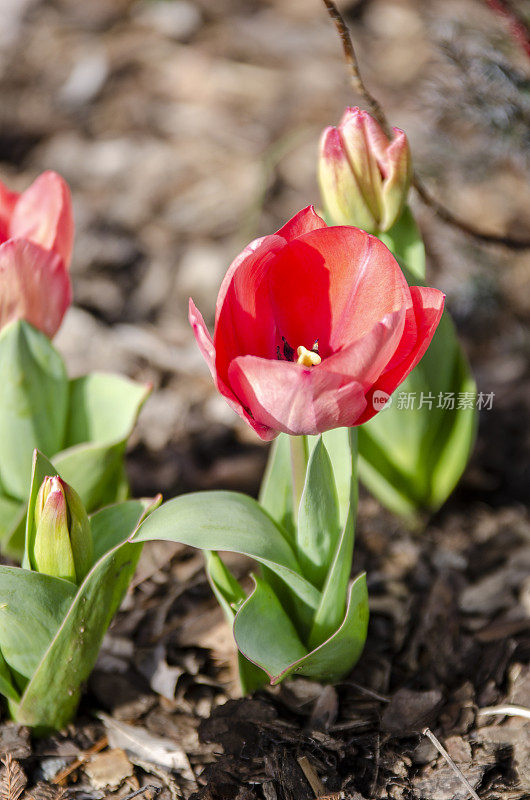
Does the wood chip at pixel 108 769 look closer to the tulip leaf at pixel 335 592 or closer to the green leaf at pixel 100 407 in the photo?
the tulip leaf at pixel 335 592

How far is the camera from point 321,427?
1014 mm

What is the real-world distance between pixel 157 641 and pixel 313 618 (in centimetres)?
43

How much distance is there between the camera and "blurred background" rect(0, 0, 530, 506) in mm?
2104

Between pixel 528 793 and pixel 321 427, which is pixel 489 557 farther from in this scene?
pixel 321 427

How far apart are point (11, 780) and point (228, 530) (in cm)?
55

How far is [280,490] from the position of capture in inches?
54.9

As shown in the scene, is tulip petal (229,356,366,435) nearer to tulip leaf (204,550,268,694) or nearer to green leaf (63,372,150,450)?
tulip leaf (204,550,268,694)

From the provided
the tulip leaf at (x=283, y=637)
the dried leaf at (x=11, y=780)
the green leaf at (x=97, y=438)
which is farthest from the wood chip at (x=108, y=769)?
the green leaf at (x=97, y=438)

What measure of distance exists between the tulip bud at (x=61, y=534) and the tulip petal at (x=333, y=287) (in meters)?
0.35

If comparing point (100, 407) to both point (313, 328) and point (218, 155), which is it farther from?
point (218, 155)

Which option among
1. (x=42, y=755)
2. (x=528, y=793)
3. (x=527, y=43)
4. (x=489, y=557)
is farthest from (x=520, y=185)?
(x=42, y=755)

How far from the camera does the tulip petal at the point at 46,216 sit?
4.58 ft

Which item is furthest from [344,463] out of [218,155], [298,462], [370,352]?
[218,155]

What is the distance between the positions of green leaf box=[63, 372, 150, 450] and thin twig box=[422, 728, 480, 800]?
30.8 inches
